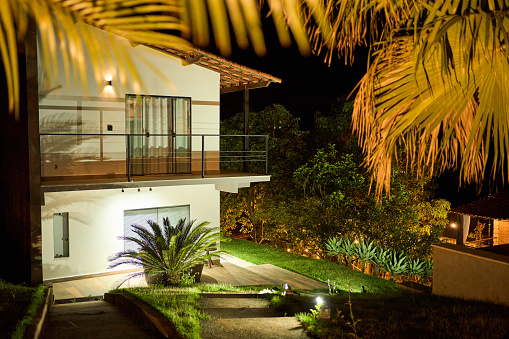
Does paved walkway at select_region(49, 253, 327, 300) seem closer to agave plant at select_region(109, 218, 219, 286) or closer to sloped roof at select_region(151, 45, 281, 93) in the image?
agave plant at select_region(109, 218, 219, 286)

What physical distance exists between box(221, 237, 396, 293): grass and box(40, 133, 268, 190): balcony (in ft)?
7.21

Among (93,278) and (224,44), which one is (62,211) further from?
(224,44)

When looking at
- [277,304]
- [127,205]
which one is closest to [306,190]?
[127,205]

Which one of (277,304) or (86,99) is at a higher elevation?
(86,99)

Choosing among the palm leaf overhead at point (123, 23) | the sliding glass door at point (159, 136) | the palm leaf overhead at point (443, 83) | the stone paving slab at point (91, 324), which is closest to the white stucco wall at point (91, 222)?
the sliding glass door at point (159, 136)

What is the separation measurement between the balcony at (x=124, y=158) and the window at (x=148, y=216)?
3.07 feet

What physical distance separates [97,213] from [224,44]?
11158 millimetres

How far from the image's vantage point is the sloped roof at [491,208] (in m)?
12.2

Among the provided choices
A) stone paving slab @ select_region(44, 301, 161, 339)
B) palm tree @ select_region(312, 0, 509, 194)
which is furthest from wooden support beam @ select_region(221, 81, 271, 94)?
palm tree @ select_region(312, 0, 509, 194)

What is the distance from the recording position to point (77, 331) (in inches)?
255

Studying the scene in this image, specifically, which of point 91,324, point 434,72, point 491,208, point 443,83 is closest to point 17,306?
point 91,324

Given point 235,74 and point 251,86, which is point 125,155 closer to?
point 235,74

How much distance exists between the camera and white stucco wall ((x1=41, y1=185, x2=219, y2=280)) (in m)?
11.0

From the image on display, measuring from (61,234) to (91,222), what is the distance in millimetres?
706
